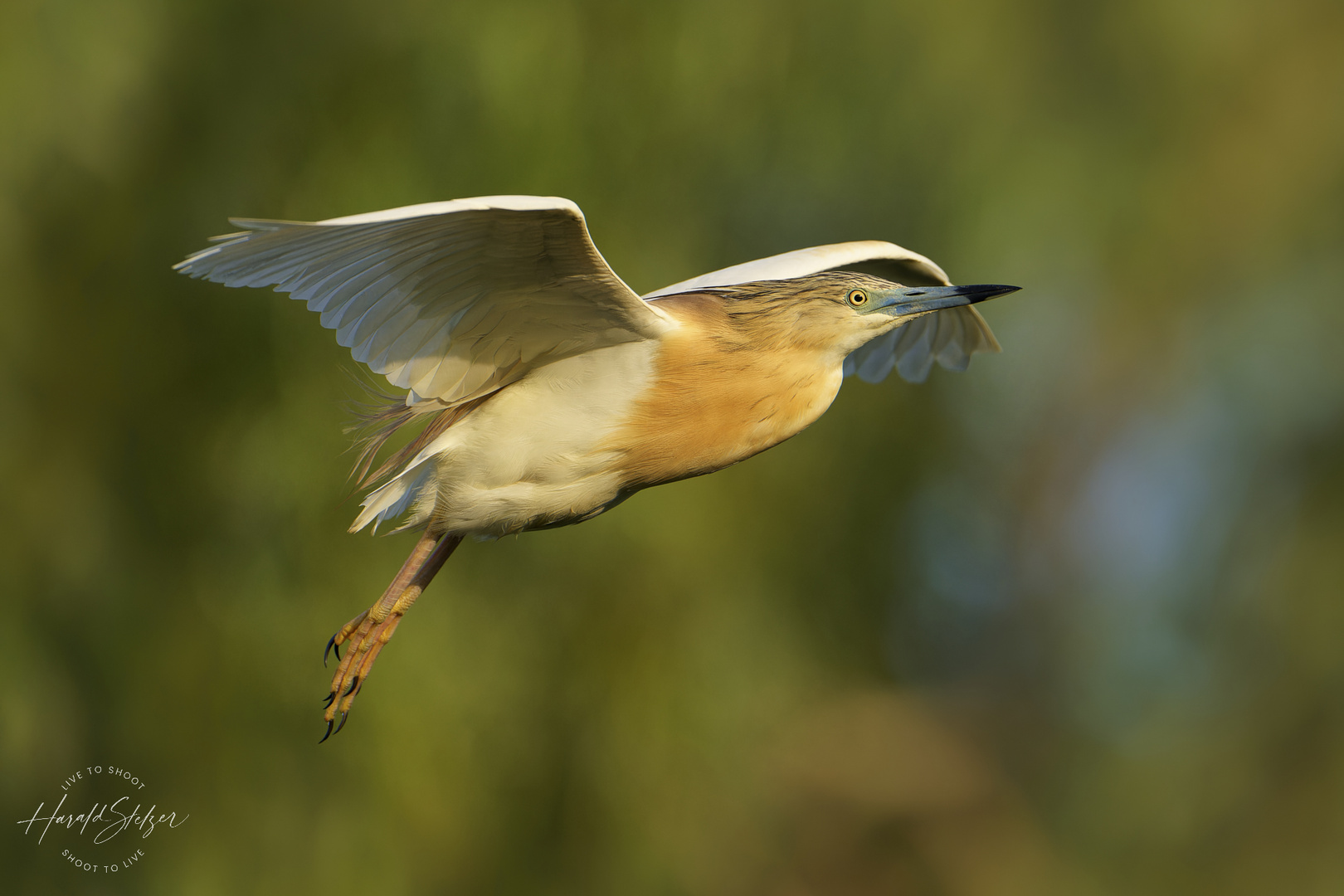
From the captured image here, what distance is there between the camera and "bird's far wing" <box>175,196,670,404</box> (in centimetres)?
203

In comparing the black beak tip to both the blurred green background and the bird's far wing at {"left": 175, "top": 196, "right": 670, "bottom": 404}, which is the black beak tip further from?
the blurred green background

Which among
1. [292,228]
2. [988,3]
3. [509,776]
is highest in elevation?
[988,3]

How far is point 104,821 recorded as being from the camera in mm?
4789

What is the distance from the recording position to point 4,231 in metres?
4.50

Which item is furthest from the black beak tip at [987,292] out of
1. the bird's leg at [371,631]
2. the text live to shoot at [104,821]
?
the text live to shoot at [104,821]

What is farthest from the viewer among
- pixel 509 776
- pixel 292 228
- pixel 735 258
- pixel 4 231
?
pixel 735 258

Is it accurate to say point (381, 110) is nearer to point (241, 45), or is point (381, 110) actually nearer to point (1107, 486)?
point (241, 45)

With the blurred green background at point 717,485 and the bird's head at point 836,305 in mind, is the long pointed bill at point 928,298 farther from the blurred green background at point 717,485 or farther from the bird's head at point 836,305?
the blurred green background at point 717,485

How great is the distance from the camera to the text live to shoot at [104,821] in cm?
468

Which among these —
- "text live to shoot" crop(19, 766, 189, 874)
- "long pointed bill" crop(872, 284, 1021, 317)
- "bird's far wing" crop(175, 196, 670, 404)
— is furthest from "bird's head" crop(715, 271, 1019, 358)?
"text live to shoot" crop(19, 766, 189, 874)

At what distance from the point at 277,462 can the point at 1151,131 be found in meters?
5.40

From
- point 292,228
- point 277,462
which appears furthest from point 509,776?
point 292,228

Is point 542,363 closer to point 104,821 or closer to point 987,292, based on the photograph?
point 987,292

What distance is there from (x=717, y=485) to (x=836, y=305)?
120 inches
